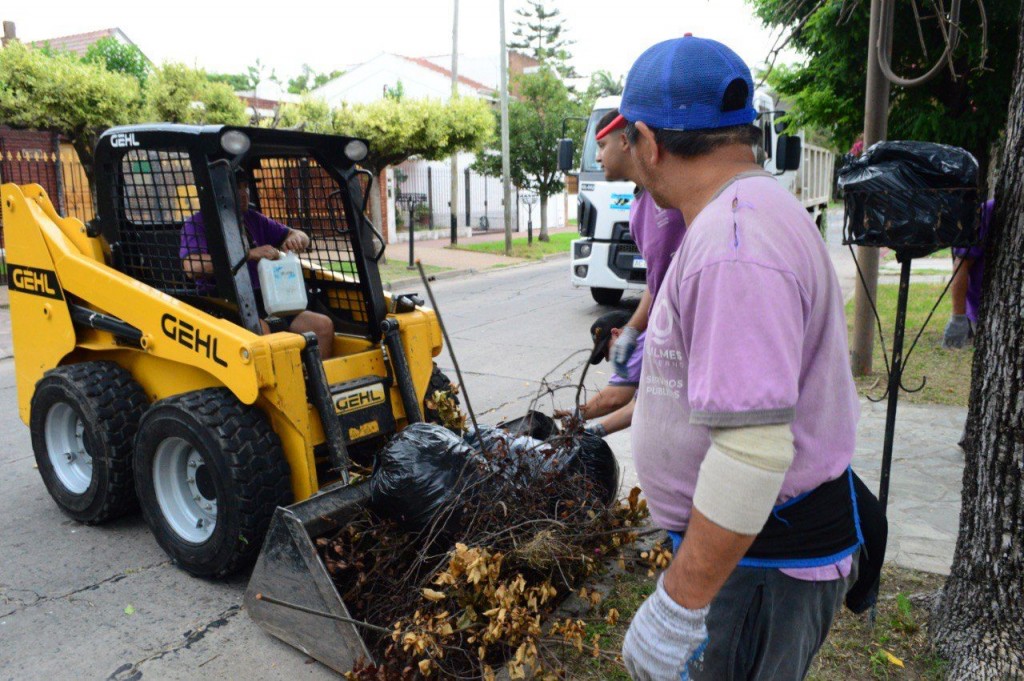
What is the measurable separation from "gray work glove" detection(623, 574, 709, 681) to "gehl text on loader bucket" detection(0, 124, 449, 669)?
1.65 metres

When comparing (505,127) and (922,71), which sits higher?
(505,127)

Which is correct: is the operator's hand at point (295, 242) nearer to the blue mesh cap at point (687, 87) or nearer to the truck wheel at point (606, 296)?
the blue mesh cap at point (687, 87)

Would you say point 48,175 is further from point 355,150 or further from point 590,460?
point 590,460

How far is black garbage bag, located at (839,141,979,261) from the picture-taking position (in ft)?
9.54

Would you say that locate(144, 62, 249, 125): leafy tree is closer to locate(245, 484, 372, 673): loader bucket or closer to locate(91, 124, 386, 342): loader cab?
locate(91, 124, 386, 342): loader cab

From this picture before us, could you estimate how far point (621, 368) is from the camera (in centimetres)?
347

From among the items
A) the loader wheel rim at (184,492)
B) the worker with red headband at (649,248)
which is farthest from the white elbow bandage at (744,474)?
the loader wheel rim at (184,492)

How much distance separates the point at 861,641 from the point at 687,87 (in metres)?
2.45

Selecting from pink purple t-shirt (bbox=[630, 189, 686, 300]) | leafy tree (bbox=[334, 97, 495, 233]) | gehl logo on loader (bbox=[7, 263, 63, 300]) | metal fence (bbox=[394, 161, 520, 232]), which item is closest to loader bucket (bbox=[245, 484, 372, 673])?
pink purple t-shirt (bbox=[630, 189, 686, 300])

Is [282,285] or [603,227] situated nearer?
[282,285]

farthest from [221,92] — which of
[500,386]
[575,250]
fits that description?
[500,386]

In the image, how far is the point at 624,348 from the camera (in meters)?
3.39

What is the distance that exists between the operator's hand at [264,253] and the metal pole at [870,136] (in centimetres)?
366

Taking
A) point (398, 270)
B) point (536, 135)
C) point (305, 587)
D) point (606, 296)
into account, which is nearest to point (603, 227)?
point (606, 296)
